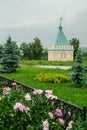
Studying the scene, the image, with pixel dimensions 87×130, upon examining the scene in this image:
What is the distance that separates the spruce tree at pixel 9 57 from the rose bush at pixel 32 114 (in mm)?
16786

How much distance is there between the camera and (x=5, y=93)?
20.4 ft

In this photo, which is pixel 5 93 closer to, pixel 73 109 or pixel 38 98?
pixel 38 98

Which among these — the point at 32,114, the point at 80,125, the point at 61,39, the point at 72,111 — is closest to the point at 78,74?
the point at 72,111

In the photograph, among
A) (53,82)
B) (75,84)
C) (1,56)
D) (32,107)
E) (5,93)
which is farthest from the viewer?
(1,56)

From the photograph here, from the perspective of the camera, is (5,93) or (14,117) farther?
(5,93)

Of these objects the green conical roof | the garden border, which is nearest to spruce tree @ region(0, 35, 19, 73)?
the garden border

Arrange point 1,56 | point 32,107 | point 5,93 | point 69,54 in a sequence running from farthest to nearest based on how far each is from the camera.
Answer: point 69,54 → point 1,56 → point 5,93 → point 32,107

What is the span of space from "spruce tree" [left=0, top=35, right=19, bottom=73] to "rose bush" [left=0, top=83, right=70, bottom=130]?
55.1ft

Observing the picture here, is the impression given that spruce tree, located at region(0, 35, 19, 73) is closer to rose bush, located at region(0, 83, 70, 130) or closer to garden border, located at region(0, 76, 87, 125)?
garden border, located at region(0, 76, 87, 125)

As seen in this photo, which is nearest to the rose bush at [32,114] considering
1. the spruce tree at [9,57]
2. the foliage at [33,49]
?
the spruce tree at [9,57]

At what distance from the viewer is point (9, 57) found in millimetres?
23328

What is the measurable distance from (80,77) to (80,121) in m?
9.61

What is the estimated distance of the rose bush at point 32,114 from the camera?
16.4ft

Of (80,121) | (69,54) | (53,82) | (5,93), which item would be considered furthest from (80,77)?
(69,54)
